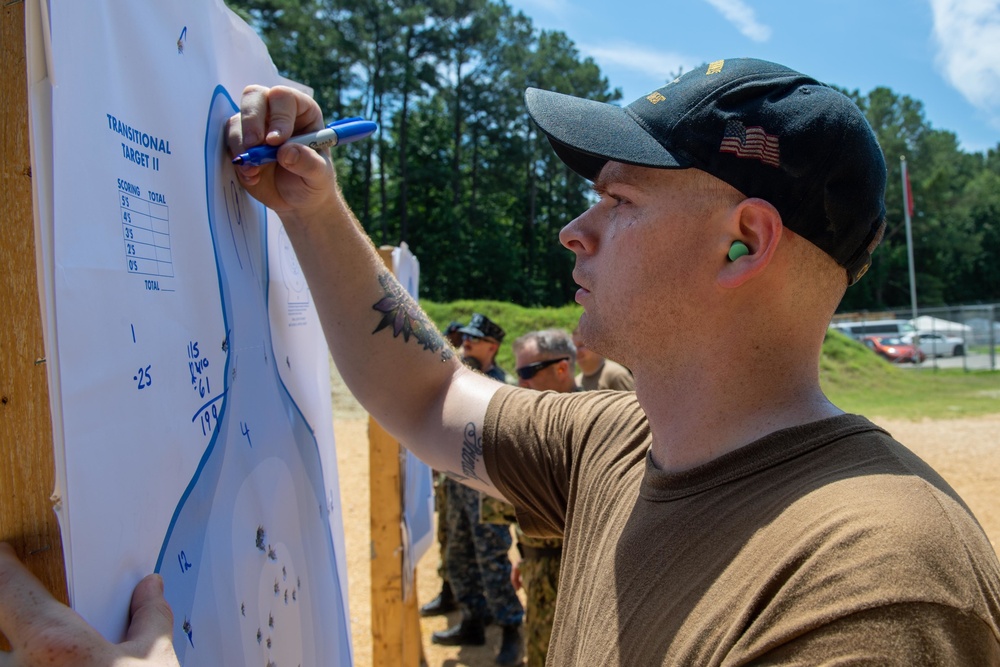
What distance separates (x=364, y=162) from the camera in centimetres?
3831

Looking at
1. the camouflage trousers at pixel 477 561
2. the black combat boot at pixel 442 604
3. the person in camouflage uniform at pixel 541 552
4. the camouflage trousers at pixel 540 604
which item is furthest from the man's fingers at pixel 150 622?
the black combat boot at pixel 442 604

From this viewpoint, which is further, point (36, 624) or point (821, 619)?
point (821, 619)

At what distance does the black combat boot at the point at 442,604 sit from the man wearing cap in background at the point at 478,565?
0.82 feet

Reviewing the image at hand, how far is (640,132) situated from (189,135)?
2.52ft

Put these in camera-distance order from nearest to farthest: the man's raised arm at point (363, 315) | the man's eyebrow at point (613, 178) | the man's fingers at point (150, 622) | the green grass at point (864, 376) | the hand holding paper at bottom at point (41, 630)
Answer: the hand holding paper at bottom at point (41, 630) → the man's fingers at point (150, 622) → the man's eyebrow at point (613, 178) → the man's raised arm at point (363, 315) → the green grass at point (864, 376)

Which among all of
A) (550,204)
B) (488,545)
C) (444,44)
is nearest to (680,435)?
(488,545)

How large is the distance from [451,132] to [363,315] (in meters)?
40.0

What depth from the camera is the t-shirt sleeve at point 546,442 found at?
1621mm

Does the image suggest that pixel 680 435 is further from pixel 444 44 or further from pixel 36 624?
pixel 444 44

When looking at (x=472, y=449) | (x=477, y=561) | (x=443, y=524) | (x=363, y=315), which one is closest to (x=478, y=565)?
(x=477, y=561)

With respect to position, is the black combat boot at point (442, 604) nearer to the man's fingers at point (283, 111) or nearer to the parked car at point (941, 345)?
the man's fingers at point (283, 111)

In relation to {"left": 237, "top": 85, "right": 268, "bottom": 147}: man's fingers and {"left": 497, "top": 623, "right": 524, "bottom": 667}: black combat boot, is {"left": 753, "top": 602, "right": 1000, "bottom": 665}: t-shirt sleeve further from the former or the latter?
{"left": 497, "top": 623, "right": 524, "bottom": 667}: black combat boot

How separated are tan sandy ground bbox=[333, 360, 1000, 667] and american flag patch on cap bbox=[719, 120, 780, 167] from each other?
173 inches

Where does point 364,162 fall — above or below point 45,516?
above
